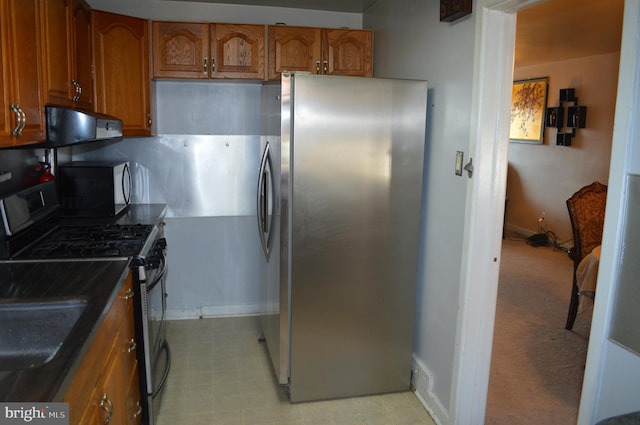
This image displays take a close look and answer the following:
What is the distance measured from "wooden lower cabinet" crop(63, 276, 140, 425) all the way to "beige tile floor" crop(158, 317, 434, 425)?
1.57 feet

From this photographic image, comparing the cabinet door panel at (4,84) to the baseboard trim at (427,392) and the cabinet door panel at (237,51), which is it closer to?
the cabinet door panel at (237,51)

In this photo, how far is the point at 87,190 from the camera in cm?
319

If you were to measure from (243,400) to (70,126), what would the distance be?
166 centimetres

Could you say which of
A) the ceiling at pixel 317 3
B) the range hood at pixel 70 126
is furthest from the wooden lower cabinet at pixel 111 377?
the ceiling at pixel 317 3

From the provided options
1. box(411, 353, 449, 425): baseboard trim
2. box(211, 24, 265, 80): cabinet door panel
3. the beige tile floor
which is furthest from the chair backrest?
box(211, 24, 265, 80): cabinet door panel

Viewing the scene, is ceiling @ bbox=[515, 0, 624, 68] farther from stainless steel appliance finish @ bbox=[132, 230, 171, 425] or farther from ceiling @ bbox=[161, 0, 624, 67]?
stainless steel appliance finish @ bbox=[132, 230, 171, 425]

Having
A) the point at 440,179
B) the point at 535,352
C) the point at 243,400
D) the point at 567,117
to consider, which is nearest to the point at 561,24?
the point at 567,117

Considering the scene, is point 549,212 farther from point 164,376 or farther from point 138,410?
point 138,410

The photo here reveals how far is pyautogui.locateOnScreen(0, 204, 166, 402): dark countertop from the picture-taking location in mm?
1190

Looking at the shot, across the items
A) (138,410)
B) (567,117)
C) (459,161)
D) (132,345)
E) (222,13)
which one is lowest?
(138,410)

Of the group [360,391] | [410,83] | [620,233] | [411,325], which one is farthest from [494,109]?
[360,391]

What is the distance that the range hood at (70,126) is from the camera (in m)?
2.12

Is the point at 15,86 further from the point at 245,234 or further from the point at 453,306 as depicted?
the point at 245,234

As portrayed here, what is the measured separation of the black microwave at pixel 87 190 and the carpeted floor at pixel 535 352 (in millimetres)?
2499
